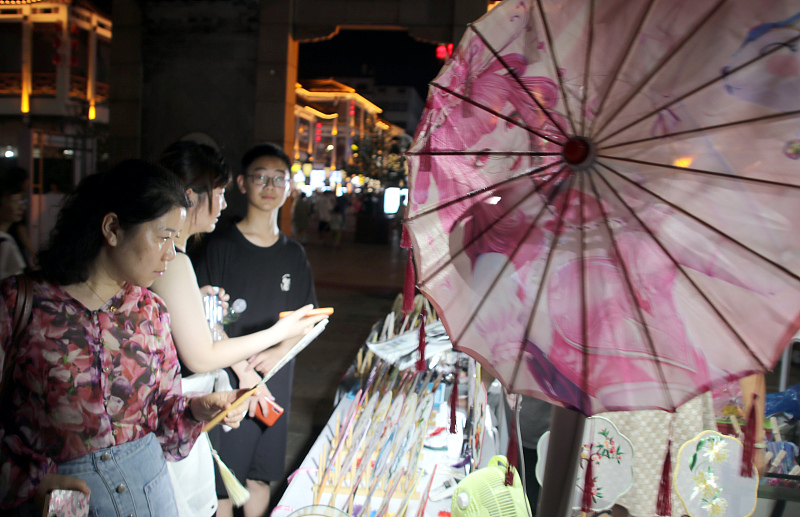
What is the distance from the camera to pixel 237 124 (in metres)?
7.94

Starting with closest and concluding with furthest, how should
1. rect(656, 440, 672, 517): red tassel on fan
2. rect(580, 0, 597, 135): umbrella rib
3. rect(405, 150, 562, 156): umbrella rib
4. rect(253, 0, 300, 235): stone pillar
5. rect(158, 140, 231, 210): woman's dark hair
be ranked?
rect(580, 0, 597, 135): umbrella rib → rect(405, 150, 562, 156): umbrella rib → rect(656, 440, 672, 517): red tassel on fan → rect(158, 140, 231, 210): woman's dark hair → rect(253, 0, 300, 235): stone pillar

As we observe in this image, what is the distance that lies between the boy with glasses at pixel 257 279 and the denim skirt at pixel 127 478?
0.90 metres

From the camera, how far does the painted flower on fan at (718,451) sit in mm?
1510

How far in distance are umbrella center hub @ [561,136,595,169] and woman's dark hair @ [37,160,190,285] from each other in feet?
3.20

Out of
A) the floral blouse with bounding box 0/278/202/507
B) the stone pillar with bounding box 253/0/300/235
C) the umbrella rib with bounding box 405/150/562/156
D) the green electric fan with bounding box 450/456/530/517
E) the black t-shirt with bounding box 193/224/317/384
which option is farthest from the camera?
the stone pillar with bounding box 253/0/300/235

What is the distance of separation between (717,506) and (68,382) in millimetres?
1759

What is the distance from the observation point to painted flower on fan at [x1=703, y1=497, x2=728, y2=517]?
1515 mm

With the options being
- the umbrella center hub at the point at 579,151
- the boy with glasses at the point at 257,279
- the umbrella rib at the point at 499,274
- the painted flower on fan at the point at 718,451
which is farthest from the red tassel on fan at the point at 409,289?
the boy with glasses at the point at 257,279

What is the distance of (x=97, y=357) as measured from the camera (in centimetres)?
126

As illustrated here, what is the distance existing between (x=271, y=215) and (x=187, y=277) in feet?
2.65

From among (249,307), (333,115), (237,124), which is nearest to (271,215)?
(249,307)

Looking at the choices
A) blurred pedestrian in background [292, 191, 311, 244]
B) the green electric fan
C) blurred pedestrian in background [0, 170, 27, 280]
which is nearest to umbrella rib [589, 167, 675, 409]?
the green electric fan

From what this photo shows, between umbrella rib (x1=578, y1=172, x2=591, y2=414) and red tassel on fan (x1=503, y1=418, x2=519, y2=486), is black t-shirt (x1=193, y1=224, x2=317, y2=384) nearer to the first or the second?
red tassel on fan (x1=503, y1=418, x2=519, y2=486)

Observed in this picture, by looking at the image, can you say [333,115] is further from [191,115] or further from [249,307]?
[249,307]
